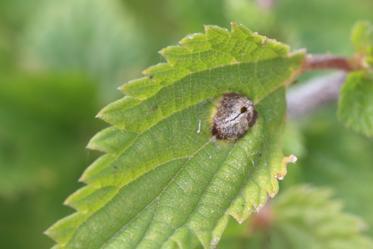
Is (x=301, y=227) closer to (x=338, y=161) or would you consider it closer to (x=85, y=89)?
(x=338, y=161)

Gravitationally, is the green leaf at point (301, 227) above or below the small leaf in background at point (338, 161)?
below

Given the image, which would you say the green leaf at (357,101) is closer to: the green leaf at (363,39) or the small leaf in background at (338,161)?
the green leaf at (363,39)

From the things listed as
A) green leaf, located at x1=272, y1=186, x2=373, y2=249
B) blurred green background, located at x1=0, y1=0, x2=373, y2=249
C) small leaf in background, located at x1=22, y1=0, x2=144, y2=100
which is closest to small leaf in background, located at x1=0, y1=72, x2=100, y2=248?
blurred green background, located at x1=0, y1=0, x2=373, y2=249

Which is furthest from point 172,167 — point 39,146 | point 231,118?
point 39,146

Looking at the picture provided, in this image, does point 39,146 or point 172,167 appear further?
point 39,146

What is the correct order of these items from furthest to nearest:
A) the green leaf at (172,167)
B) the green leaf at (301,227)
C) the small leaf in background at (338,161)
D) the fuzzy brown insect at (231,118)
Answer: the small leaf in background at (338,161)
the green leaf at (301,227)
the fuzzy brown insect at (231,118)
the green leaf at (172,167)

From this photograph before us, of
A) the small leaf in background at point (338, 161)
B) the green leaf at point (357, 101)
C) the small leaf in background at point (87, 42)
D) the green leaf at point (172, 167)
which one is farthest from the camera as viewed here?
the small leaf in background at point (87, 42)

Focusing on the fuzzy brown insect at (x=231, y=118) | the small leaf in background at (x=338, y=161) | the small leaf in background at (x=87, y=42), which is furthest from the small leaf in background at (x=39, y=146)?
the fuzzy brown insect at (x=231, y=118)
